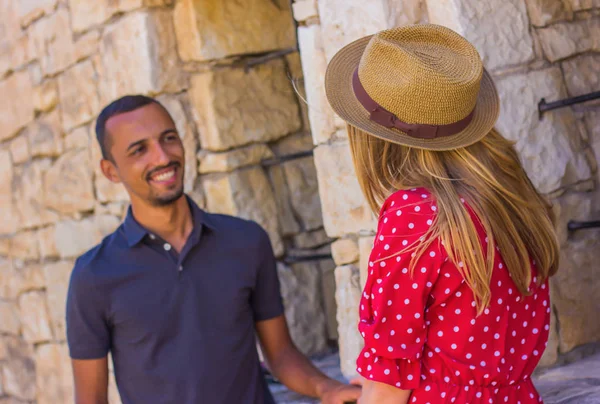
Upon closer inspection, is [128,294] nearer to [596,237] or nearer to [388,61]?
[388,61]

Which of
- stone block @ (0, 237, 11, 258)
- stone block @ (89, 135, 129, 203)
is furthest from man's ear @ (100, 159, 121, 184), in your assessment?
stone block @ (0, 237, 11, 258)

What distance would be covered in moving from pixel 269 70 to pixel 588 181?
147cm

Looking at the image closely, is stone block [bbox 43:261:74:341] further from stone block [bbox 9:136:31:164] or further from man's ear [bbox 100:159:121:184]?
man's ear [bbox 100:159:121:184]

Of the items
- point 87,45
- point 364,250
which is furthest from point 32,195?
point 364,250

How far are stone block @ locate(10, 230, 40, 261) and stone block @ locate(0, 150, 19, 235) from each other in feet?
0.21

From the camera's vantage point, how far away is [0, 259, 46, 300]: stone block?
447 centimetres

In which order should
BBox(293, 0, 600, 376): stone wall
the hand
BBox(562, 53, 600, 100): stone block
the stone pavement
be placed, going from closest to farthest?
the hand
the stone pavement
BBox(293, 0, 600, 376): stone wall
BBox(562, 53, 600, 100): stone block

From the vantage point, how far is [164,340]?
247 cm

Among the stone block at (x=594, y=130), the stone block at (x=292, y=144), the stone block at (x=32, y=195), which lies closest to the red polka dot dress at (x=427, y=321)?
the stone block at (x=594, y=130)

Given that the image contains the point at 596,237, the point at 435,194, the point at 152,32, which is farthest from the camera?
the point at 152,32

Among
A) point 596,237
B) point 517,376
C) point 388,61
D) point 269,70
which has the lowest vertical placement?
point 517,376

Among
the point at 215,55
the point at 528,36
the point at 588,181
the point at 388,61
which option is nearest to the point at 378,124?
the point at 388,61

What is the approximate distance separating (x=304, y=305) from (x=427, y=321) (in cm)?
189

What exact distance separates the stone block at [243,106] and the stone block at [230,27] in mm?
92
